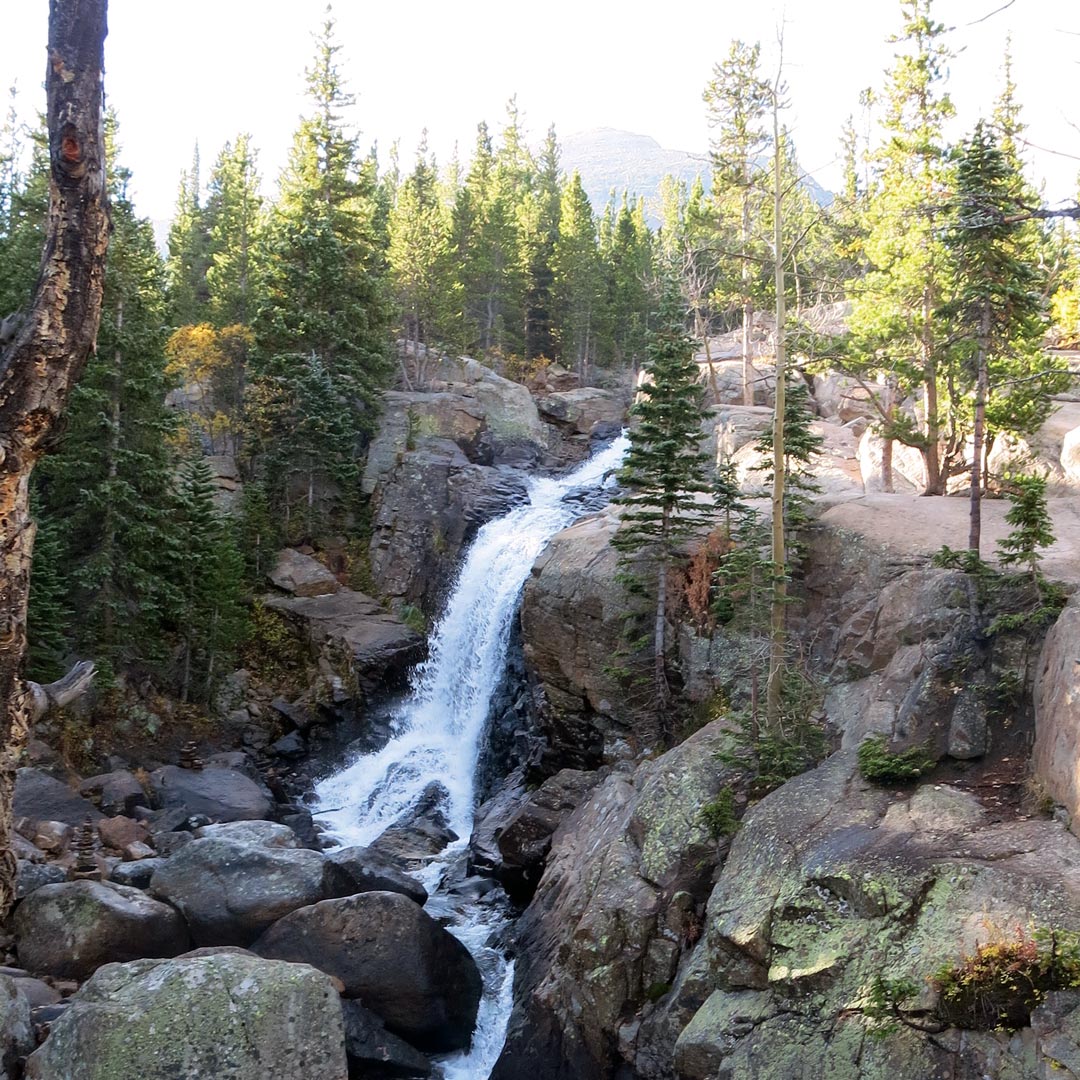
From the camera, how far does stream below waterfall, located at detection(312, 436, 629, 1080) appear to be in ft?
59.0

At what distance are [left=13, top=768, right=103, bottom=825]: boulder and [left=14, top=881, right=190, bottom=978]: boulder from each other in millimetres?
4893

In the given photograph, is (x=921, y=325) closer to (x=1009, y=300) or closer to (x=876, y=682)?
(x=1009, y=300)

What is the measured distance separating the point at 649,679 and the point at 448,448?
18.0 m

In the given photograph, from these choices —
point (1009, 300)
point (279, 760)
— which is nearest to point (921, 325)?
point (1009, 300)

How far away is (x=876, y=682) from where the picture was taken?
14.7 meters

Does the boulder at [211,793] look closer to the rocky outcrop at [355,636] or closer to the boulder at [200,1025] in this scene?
the rocky outcrop at [355,636]

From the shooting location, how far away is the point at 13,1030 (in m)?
9.71

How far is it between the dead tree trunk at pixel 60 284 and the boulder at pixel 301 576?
18720 mm

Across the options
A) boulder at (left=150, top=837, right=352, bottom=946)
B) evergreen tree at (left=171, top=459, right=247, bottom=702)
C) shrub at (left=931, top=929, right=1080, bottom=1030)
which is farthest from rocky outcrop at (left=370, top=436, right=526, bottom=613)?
shrub at (left=931, top=929, right=1080, bottom=1030)

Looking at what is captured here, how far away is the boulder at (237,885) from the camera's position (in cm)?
1302

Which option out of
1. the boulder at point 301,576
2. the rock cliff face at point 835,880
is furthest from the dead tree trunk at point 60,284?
the boulder at point 301,576

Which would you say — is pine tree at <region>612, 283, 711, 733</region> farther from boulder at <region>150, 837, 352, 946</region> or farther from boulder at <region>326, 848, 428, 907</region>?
boulder at <region>150, 837, 352, 946</region>

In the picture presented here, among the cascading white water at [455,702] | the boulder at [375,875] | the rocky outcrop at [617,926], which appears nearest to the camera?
the rocky outcrop at [617,926]

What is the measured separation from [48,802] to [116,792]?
7.35ft
